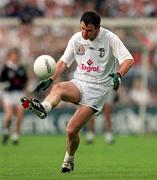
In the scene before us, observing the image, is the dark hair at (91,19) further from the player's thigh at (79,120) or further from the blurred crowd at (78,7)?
the blurred crowd at (78,7)

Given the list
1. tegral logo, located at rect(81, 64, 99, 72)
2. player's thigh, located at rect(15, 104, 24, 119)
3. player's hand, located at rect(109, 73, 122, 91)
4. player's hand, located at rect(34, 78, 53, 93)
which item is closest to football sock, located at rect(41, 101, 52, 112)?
player's hand, located at rect(34, 78, 53, 93)

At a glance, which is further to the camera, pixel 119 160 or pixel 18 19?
pixel 18 19

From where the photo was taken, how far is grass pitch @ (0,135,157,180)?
12477 millimetres

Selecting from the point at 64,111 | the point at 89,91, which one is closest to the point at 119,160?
the point at 89,91

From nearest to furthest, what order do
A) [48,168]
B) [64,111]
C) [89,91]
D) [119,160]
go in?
[89,91], [48,168], [119,160], [64,111]

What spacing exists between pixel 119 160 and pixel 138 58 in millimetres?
11610

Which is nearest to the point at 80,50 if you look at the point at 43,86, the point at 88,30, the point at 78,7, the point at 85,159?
the point at 88,30

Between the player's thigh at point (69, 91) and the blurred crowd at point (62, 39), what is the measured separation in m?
13.6

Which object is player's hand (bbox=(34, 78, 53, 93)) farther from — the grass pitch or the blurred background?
the blurred background

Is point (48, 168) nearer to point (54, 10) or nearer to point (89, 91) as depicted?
point (89, 91)

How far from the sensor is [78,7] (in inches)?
1129

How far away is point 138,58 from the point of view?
2752 cm

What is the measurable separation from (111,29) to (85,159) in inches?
438

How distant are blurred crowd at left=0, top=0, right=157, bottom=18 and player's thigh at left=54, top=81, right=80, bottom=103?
15.6m
